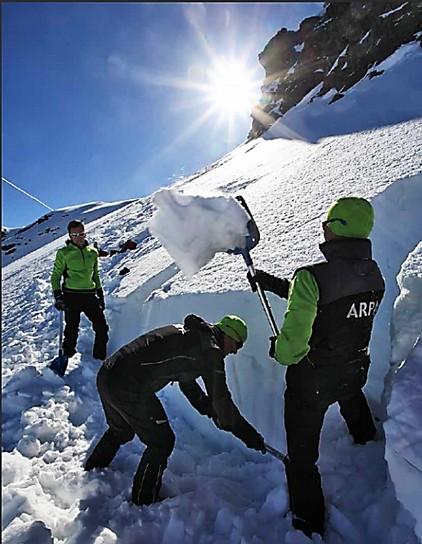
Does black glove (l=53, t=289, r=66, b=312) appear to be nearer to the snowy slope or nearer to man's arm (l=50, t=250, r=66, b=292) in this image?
man's arm (l=50, t=250, r=66, b=292)

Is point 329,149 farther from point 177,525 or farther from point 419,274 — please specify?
point 177,525

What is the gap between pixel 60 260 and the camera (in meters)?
4.55

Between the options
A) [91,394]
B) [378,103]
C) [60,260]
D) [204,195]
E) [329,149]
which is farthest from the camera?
[378,103]

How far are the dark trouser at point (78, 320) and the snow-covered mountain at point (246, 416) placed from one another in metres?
0.17

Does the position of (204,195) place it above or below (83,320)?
above

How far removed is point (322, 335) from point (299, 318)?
0.19 m

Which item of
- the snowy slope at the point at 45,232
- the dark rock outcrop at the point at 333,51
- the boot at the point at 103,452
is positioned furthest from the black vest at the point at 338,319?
the snowy slope at the point at 45,232

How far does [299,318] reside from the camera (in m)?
2.21

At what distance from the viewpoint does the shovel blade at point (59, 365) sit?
4211 mm

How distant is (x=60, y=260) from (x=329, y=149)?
602cm

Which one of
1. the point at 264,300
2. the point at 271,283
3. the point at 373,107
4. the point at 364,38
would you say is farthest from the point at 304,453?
the point at 364,38

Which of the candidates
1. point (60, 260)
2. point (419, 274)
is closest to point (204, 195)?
point (419, 274)

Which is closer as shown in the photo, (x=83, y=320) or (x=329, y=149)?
(x=83, y=320)

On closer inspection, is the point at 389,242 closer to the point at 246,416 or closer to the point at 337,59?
the point at 246,416
